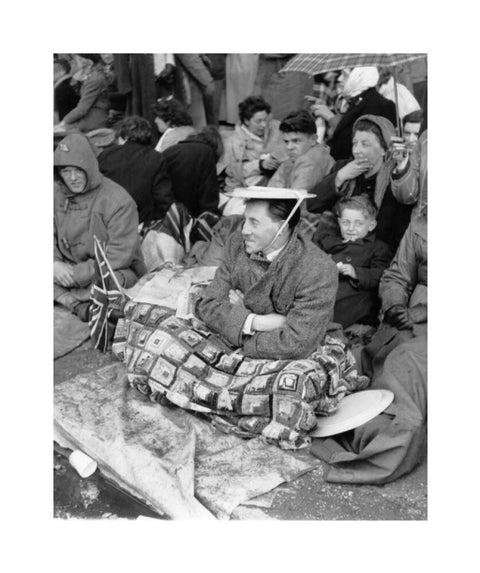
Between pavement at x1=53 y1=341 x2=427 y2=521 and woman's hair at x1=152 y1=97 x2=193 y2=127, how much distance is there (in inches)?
149

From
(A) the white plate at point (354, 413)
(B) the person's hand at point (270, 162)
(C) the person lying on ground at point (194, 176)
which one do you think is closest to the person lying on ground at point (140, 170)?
(C) the person lying on ground at point (194, 176)

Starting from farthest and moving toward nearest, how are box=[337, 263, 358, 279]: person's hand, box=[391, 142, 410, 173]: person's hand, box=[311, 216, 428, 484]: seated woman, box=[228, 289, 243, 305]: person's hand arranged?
box=[391, 142, 410, 173]: person's hand → box=[337, 263, 358, 279]: person's hand → box=[228, 289, 243, 305]: person's hand → box=[311, 216, 428, 484]: seated woman

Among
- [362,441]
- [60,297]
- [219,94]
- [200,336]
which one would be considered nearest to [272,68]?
[219,94]

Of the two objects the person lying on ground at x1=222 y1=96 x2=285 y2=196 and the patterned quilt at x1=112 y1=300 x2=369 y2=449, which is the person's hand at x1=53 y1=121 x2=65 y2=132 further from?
the patterned quilt at x1=112 y1=300 x2=369 y2=449

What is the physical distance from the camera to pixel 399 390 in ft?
13.9

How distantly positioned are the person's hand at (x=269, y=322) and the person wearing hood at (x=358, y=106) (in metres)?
2.44

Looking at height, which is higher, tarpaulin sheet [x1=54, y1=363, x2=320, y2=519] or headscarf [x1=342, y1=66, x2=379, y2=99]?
headscarf [x1=342, y1=66, x2=379, y2=99]

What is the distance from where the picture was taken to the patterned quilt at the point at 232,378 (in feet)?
13.5

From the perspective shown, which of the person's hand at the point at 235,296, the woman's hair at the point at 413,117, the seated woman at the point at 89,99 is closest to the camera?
the person's hand at the point at 235,296

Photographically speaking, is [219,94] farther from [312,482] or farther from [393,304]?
[312,482]

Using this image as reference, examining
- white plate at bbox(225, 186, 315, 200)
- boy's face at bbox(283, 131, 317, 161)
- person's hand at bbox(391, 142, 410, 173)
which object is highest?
boy's face at bbox(283, 131, 317, 161)

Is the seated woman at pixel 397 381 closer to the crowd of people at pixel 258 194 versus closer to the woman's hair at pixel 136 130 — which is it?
the crowd of people at pixel 258 194

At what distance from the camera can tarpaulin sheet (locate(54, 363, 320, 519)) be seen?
3.88m

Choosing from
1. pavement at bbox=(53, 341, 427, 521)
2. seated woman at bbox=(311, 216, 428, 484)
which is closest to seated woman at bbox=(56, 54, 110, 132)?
seated woman at bbox=(311, 216, 428, 484)
